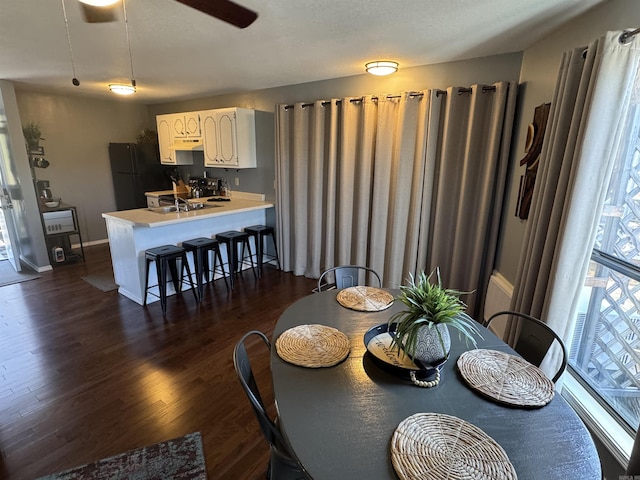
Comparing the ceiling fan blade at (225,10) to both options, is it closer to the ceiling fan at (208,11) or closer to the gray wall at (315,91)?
the ceiling fan at (208,11)

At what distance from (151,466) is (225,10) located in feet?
7.74

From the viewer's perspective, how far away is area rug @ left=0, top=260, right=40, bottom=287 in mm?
4164

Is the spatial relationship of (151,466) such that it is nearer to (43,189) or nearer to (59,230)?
(59,230)

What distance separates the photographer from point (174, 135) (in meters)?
5.20

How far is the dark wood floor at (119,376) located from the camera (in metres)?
1.84

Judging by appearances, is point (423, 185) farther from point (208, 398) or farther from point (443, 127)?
point (208, 398)

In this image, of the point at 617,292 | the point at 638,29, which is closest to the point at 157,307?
the point at 617,292

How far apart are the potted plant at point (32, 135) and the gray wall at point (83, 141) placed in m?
0.25

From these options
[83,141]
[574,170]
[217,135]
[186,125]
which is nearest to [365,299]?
[574,170]

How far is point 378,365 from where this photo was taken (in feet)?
4.67

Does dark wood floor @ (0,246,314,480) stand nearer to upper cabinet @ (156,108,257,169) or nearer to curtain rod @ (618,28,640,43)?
upper cabinet @ (156,108,257,169)

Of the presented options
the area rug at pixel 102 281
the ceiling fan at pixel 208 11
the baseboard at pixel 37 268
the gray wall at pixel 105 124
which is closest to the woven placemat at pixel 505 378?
the ceiling fan at pixel 208 11

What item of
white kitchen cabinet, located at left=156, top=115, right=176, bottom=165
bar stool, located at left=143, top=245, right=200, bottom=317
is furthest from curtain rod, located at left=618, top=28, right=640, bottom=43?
white kitchen cabinet, located at left=156, top=115, right=176, bottom=165

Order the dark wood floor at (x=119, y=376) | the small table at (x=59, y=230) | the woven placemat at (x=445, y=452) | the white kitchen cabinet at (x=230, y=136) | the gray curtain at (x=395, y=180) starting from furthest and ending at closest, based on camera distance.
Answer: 1. the small table at (x=59, y=230)
2. the white kitchen cabinet at (x=230, y=136)
3. the gray curtain at (x=395, y=180)
4. the dark wood floor at (x=119, y=376)
5. the woven placemat at (x=445, y=452)
